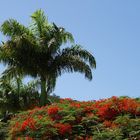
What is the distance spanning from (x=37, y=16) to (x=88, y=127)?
16.2 meters

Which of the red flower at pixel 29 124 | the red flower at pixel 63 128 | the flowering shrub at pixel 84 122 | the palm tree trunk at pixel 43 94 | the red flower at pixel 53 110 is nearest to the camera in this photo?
the flowering shrub at pixel 84 122

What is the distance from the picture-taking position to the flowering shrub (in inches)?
548

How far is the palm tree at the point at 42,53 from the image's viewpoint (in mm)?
28531

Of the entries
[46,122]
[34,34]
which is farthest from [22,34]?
[46,122]

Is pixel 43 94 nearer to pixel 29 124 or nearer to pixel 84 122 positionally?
pixel 29 124

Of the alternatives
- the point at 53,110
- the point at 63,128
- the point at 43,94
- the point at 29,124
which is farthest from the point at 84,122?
the point at 43,94

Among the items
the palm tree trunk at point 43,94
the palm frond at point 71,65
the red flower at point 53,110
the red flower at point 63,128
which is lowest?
the red flower at point 63,128

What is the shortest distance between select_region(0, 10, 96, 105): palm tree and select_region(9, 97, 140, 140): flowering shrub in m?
12.1

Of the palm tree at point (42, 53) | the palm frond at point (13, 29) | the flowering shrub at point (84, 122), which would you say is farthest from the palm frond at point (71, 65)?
the flowering shrub at point (84, 122)

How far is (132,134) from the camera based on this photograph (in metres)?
13.3

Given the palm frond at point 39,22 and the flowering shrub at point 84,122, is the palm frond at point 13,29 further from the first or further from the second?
the flowering shrub at point 84,122

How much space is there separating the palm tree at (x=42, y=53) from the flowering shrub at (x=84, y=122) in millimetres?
12082

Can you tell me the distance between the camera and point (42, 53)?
28766mm

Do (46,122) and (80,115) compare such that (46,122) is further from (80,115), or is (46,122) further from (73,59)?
(73,59)
